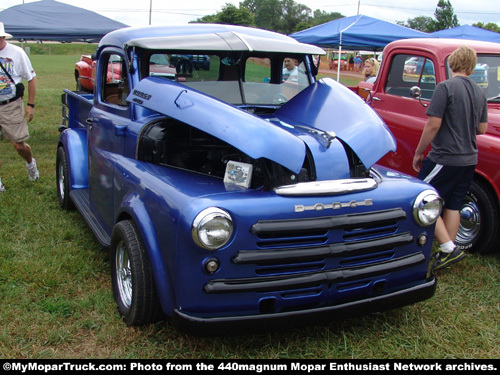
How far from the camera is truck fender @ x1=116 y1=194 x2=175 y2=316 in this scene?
2623mm

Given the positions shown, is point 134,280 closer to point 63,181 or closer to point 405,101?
point 63,181

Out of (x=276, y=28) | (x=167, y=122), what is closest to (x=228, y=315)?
(x=167, y=122)

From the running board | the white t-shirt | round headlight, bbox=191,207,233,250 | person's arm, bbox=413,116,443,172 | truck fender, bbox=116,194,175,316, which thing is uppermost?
the white t-shirt

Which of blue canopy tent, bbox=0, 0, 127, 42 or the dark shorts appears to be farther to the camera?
blue canopy tent, bbox=0, 0, 127, 42

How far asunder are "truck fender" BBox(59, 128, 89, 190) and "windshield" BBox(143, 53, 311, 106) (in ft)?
5.07

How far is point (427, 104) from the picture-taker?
4.94m

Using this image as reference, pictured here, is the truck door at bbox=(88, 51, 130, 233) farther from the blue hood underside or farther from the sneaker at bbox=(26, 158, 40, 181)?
the sneaker at bbox=(26, 158, 40, 181)

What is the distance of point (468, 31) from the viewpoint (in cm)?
1455

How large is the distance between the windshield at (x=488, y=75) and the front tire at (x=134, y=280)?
3.78 metres

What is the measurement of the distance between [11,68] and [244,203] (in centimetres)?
464

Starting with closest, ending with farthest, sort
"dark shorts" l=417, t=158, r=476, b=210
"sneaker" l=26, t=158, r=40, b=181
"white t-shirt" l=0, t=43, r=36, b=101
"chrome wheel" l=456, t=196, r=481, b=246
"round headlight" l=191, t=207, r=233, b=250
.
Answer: "round headlight" l=191, t=207, r=233, b=250, "dark shorts" l=417, t=158, r=476, b=210, "chrome wheel" l=456, t=196, r=481, b=246, "white t-shirt" l=0, t=43, r=36, b=101, "sneaker" l=26, t=158, r=40, b=181

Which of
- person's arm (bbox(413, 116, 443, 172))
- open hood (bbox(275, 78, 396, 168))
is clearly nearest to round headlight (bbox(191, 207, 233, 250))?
open hood (bbox(275, 78, 396, 168))

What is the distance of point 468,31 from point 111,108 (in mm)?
13642

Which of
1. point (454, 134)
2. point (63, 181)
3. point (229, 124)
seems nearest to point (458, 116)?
point (454, 134)
